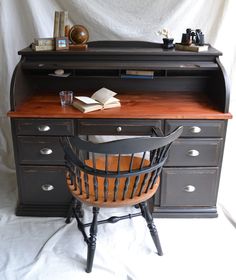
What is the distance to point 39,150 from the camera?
2.05 metres

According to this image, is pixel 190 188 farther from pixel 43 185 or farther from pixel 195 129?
pixel 43 185

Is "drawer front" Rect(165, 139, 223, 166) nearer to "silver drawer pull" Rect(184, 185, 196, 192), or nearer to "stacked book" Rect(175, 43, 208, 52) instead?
"silver drawer pull" Rect(184, 185, 196, 192)

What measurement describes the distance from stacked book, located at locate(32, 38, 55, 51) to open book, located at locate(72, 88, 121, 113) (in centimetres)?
36

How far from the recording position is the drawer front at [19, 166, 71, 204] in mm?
2105

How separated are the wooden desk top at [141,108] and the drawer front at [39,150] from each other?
0.53 ft

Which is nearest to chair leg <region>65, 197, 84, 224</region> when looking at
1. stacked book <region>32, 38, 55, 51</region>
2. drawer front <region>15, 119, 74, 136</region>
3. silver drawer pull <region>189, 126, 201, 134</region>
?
drawer front <region>15, 119, 74, 136</region>

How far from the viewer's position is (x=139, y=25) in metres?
2.33

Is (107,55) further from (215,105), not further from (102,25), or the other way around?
(215,105)

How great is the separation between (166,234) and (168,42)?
3.88 ft

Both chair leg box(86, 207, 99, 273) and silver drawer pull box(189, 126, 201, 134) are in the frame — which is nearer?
chair leg box(86, 207, 99, 273)

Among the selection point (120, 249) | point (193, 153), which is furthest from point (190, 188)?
point (120, 249)

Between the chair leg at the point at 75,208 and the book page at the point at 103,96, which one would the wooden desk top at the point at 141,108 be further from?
the chair leg at the point at 75,208

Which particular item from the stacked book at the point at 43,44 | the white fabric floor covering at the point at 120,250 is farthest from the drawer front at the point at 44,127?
the white fabric floor covering at the point at 120,250

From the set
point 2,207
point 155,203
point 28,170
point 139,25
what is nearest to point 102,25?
point 139,25
